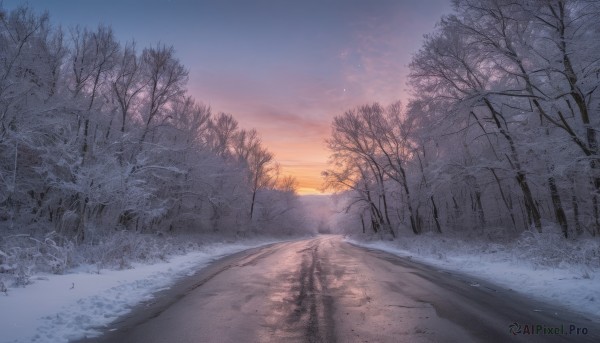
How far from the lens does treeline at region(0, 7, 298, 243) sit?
1419 centimetres

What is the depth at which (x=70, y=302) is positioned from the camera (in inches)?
262

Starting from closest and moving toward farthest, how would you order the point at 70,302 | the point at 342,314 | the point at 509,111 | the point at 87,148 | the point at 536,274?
1. the point at 342,314
2. the point at 70,302
3. the point at 536,274
4. the point at 87,148
5. the point at 509,111

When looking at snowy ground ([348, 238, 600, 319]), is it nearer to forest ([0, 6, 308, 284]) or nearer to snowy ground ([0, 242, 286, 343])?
snowy ground ([0, 242, 286, 343])

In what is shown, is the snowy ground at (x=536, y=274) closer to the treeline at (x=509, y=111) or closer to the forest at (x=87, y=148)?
the treeline at (x=509, y=111)

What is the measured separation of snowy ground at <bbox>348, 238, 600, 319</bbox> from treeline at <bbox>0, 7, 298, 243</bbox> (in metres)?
13.8

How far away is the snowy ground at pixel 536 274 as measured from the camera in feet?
24.8

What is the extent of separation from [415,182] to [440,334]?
92.1 ft

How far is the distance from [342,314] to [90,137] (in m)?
17.5

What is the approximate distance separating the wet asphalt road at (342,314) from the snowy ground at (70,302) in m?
0.48

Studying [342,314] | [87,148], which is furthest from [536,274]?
[87,148]

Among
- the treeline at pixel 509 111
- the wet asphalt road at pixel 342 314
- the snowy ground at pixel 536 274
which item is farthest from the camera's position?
the treeline at pixel 509 111

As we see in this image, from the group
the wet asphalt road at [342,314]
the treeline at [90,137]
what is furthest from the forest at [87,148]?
the wet asphalt road at [342,314]

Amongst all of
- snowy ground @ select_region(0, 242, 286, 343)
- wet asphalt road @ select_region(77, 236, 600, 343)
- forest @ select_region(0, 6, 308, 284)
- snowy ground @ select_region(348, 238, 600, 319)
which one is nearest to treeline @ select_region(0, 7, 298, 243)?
forest @ select_region(0, 6, 308, 284)

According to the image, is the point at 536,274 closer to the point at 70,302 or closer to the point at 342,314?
the point at 342,314
